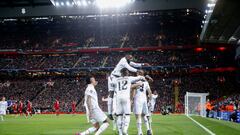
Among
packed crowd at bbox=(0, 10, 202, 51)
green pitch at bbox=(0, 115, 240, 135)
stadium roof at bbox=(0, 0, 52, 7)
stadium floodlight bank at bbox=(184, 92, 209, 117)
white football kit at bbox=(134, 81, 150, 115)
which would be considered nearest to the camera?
white football kit at bbox=(134, 81, 150, 115)

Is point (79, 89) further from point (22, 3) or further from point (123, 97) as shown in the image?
point (123, 97)

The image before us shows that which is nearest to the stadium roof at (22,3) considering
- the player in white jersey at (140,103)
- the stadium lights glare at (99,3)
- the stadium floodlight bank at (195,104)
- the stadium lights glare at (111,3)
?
the stadium lights glare at (99,3)

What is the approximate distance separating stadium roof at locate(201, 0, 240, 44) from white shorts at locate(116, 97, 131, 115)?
21.4m

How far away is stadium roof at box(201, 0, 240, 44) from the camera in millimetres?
31723

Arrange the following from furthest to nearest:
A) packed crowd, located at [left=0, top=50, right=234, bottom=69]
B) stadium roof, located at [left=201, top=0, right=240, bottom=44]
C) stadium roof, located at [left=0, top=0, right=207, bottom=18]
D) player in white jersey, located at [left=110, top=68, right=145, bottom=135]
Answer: packed crowd, located at [left=0, top=50, right=234, bottom=69] → stadium roof, located at [left=0, top=0, right=207, bottom=18] → stadium roof, located at [left=201, top=0, right=240, bottom=44] → player in white jersey, located at [left=110, top=68, right=145, bottom=135]

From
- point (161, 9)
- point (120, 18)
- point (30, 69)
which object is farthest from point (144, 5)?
point (30, 69)

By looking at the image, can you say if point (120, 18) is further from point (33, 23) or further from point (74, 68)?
point (33, 23)

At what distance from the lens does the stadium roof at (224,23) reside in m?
31.7

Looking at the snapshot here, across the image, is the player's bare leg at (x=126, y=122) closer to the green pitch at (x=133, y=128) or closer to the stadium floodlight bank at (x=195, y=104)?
the green pitch at (x=133, y=128)

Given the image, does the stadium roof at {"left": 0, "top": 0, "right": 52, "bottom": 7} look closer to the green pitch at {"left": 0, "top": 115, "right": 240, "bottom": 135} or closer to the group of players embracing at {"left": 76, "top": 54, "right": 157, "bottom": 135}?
the green pitch at {"left": 0, "top": 115, "right": 240, "bottom": 135}

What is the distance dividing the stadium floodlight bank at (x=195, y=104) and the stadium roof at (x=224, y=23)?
7.95 meters

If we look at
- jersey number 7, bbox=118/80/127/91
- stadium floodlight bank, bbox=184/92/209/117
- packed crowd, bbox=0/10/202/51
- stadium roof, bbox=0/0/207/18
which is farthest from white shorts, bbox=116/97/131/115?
packed crowd, bbox=0/10/202/51

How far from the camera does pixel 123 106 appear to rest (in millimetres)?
11930

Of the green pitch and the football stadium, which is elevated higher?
the football stadium
